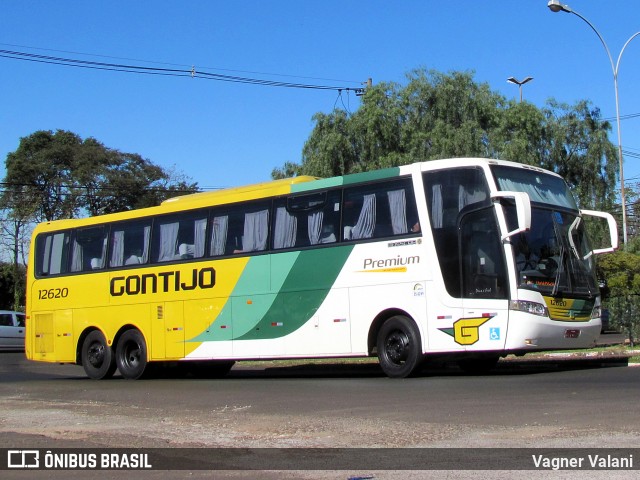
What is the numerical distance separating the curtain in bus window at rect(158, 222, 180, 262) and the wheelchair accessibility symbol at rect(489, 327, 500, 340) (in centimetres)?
763

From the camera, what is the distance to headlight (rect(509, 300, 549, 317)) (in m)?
13.6

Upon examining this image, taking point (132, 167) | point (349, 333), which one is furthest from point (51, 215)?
point (349, 333)

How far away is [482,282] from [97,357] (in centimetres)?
998

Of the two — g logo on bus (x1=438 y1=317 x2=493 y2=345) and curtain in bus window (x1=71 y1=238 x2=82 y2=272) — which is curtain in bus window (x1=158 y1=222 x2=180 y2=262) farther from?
g logo on bus (x1=438 y1=317 x2=493 y2=345)

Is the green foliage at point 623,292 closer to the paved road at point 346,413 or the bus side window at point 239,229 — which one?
the paved road at point 346,413

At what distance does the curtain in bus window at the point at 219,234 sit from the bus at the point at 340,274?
3 cm

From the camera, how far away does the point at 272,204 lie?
665 inches

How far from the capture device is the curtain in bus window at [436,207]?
1443 centimetres

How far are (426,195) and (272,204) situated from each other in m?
3.59

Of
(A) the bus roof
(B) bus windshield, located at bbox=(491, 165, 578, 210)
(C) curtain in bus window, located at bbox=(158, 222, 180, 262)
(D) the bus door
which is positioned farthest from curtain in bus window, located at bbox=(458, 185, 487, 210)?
(C) curtain in bus window, located at bbox=(158, 222, 180, 262)

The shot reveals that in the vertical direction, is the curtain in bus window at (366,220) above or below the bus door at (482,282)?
above

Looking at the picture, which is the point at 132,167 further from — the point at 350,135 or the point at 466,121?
the point at 466,121

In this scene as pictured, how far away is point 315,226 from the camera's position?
53.0ft

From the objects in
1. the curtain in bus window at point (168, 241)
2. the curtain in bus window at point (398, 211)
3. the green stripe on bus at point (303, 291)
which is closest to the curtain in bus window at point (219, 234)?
the curtain in bus window at point (168, 241)
